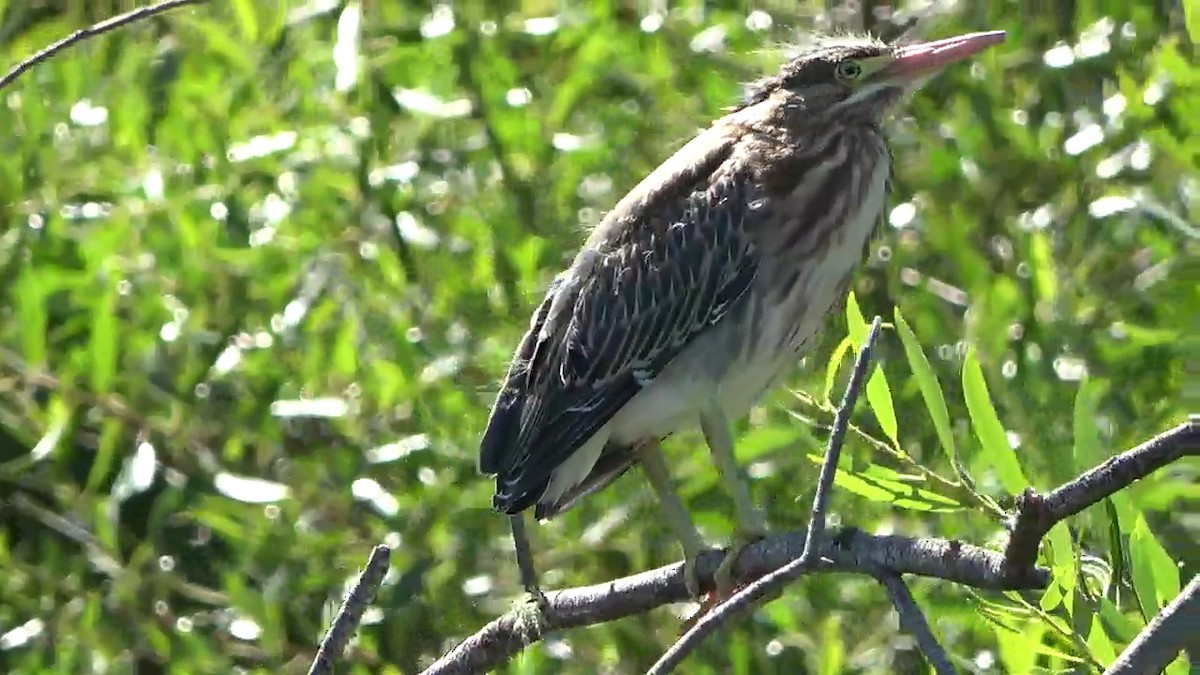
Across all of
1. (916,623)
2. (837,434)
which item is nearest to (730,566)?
(916,623)

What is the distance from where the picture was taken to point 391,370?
290 cm

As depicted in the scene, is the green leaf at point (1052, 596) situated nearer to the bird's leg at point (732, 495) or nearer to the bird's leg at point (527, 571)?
the bird's leg at point (527, 571)

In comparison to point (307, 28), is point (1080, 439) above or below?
above

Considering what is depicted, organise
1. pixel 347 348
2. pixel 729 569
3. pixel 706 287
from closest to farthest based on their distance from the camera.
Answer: pixel 729 569 < pixel 706 287 < pixel 347 348

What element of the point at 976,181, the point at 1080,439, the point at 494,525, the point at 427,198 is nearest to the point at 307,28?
the point at 427,198

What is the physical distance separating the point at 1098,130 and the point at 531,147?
2.69 ft

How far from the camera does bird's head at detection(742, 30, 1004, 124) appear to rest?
7.89 feet

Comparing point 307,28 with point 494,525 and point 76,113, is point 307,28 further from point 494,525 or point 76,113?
point 494,525

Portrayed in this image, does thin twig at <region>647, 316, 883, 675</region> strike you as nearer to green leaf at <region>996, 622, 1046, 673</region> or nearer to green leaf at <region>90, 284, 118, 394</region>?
green leaf at <region>996, 622, 1046, 673</region>

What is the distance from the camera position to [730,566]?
6.95 ft

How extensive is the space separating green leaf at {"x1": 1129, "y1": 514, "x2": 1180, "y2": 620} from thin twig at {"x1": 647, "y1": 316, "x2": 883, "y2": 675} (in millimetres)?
289

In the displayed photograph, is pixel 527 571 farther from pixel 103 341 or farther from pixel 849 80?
pixel 103 341

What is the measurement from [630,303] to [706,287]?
108 millimetres

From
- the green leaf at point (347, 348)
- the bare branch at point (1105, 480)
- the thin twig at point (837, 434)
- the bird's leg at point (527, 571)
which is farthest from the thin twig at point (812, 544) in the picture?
the green leaf at point (347, 348)
